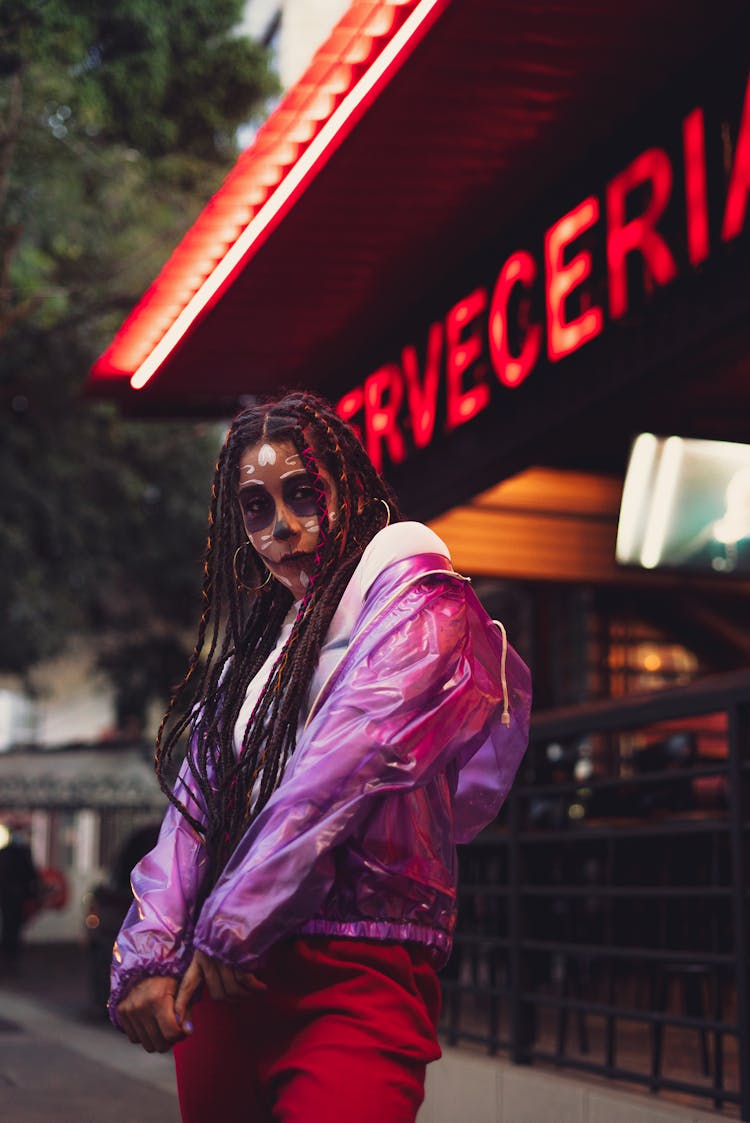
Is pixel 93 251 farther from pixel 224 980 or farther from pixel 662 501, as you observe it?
pixel 224 980

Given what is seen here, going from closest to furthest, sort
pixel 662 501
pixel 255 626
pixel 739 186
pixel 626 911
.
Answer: pixel 255 626 → pixel 739 186 → pixel 662 501 → pixel 626 911

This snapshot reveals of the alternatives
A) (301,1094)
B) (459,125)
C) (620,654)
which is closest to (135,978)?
(301,1094)

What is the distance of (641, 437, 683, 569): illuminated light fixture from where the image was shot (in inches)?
312

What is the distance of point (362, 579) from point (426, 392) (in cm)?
524

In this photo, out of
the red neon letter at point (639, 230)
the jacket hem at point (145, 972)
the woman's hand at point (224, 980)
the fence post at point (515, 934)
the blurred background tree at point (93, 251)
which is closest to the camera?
the woman's hand at point (224, 980)

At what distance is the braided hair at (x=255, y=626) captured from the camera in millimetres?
2293

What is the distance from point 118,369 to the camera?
27.1 ft

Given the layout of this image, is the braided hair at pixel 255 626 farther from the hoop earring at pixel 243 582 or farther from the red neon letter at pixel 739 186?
the red neon letter at pixel 739 186

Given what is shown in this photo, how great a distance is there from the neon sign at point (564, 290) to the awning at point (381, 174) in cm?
28

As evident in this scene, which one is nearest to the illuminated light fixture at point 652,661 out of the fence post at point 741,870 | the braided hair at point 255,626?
the fence post at point 741,870

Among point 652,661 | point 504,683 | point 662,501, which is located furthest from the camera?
point 652,661

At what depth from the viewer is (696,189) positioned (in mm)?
5219

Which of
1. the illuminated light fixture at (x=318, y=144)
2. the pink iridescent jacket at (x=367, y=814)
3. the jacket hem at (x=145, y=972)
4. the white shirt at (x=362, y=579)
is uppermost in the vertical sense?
the illuminated light fixture at (x=318, y=144)

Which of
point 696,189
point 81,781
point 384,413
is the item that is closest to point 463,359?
point 384,413
